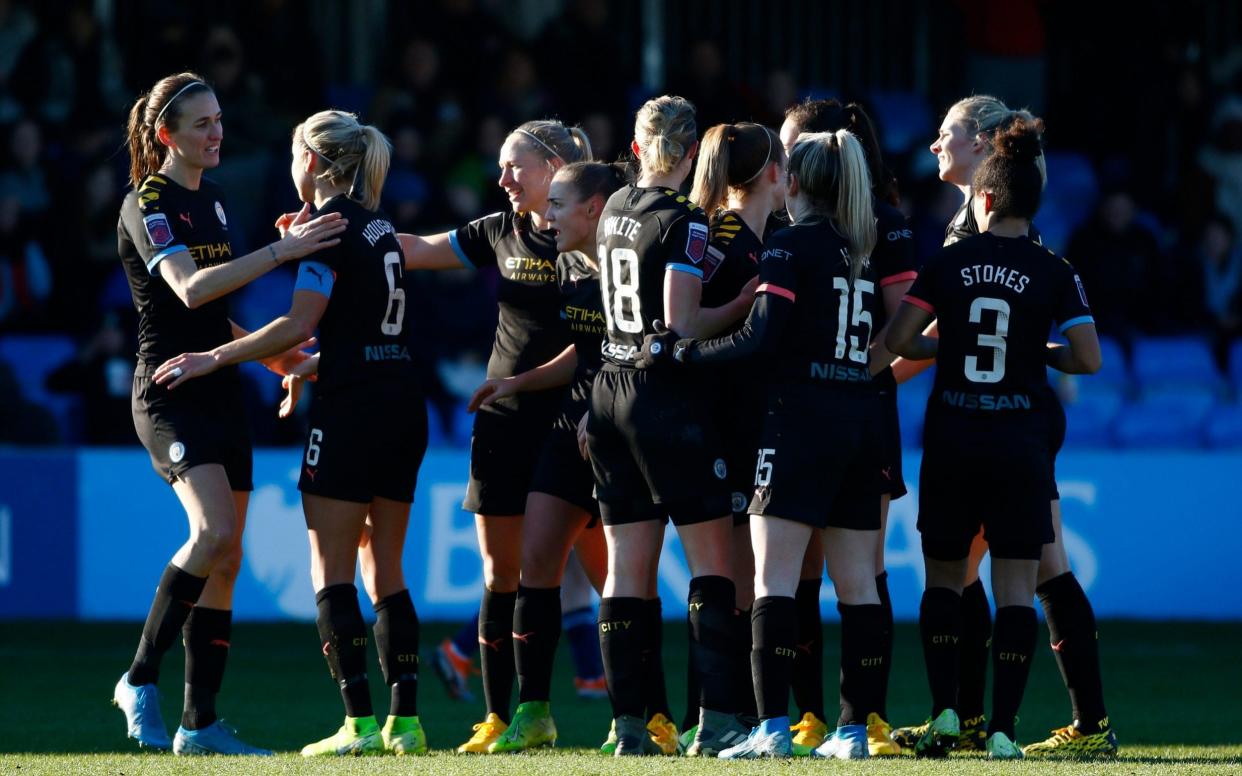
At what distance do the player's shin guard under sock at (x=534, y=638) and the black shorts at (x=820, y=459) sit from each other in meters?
0.89

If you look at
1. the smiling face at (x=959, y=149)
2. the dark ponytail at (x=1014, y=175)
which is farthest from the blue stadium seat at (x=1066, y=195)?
the dark ponytail at (x=1014, y=175)

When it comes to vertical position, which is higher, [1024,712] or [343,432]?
[343,432]

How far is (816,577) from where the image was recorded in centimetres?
598

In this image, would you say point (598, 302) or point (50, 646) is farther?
point (50, 646)

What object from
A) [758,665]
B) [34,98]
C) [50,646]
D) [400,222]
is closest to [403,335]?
[758,665]

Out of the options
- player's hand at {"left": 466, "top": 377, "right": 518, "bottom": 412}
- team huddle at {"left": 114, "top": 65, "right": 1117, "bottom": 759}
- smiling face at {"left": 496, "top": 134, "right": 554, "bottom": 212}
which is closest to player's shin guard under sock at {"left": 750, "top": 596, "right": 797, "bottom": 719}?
team huddle at {"left": 114, "top": 65, "right": 1117, "bottom": 759}

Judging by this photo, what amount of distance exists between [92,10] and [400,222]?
11.5 feet

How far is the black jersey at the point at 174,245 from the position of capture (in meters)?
5.74

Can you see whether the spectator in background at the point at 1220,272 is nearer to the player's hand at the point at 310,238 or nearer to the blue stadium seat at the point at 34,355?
the blue stadium seat at the point at 34,355

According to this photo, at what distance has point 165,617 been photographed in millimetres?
5668

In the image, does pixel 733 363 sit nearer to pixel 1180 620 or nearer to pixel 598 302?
pixel 598 302

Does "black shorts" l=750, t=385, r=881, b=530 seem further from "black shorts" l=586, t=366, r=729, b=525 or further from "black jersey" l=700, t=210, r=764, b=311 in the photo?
"black jersey" l=700, t=210, r=764, b=311

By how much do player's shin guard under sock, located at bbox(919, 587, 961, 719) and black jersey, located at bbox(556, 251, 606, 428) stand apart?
3.96 feet

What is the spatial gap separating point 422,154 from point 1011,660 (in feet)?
25.8
